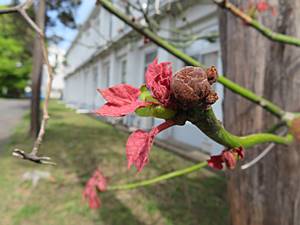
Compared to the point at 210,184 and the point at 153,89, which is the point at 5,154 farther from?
the point at 153,89

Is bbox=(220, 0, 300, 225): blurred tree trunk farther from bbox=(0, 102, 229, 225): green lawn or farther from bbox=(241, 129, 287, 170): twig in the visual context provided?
bbox=(0, 102, 229, 225): green lawn

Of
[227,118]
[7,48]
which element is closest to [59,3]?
[227,118]

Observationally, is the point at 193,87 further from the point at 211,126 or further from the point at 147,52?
the point at 147,52

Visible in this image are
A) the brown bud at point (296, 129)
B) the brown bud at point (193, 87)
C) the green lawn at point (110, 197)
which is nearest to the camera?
the brown bud at point (193, 87)

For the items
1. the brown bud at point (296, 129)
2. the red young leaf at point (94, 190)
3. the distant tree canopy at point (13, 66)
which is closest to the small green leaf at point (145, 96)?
the brown bud at point (296, 129)

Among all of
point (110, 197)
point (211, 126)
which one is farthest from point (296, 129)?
point (110, 197)

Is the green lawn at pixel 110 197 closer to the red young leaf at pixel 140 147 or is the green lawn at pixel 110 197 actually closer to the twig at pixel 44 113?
the twig at pixel 44 113
